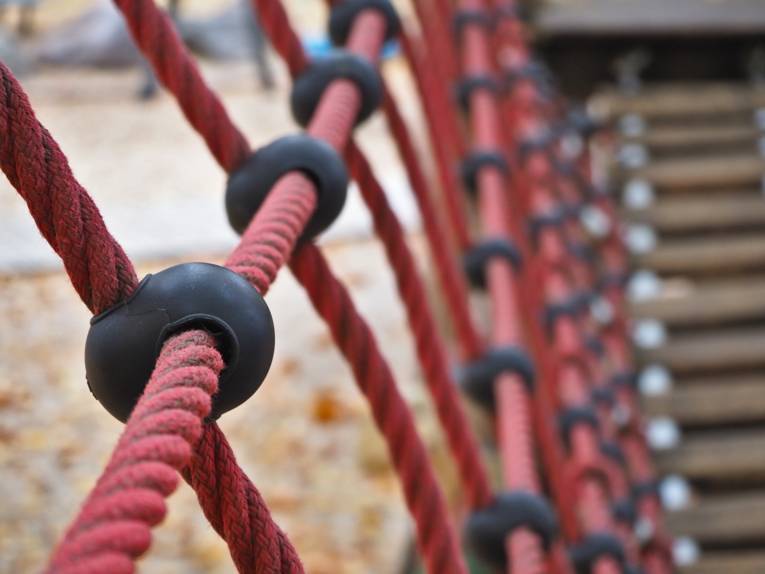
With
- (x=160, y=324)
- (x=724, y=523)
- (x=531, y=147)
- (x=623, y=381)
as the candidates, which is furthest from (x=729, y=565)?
(x=160, y=324)

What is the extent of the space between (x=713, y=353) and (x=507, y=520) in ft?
3.50

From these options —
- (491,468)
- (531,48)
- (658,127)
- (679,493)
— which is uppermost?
(531,48)

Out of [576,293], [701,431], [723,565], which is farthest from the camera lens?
[701,431]

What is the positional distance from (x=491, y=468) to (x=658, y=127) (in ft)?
4.11

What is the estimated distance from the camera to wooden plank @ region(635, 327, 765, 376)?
1.60 metres

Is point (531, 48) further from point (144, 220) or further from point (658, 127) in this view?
point (144, 220)

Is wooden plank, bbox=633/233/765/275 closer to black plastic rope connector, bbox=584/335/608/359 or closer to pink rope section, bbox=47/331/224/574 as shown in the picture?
black plastic rope connector, bbox=584/335/608/359

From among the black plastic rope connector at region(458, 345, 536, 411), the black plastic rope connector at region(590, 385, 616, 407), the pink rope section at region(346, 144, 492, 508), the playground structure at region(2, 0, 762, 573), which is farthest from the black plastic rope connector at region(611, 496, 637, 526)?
the pink rope section at region(346, 144, 492, 508)

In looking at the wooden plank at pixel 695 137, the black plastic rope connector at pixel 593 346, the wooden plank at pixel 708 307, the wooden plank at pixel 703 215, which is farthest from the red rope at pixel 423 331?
the wooden plank at pixel 695 137

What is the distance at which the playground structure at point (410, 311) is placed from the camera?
0.29 m

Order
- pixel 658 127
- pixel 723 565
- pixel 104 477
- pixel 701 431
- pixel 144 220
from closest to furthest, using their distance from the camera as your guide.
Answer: pixel 104 477 < pixel 723 565 < pixel 701 431 < pixel 144 220 < pixel 658 127

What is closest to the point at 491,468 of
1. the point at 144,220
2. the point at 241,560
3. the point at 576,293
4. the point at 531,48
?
the point at 576,293

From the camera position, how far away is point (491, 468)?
3.03 ft

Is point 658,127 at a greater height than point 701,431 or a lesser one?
greater
